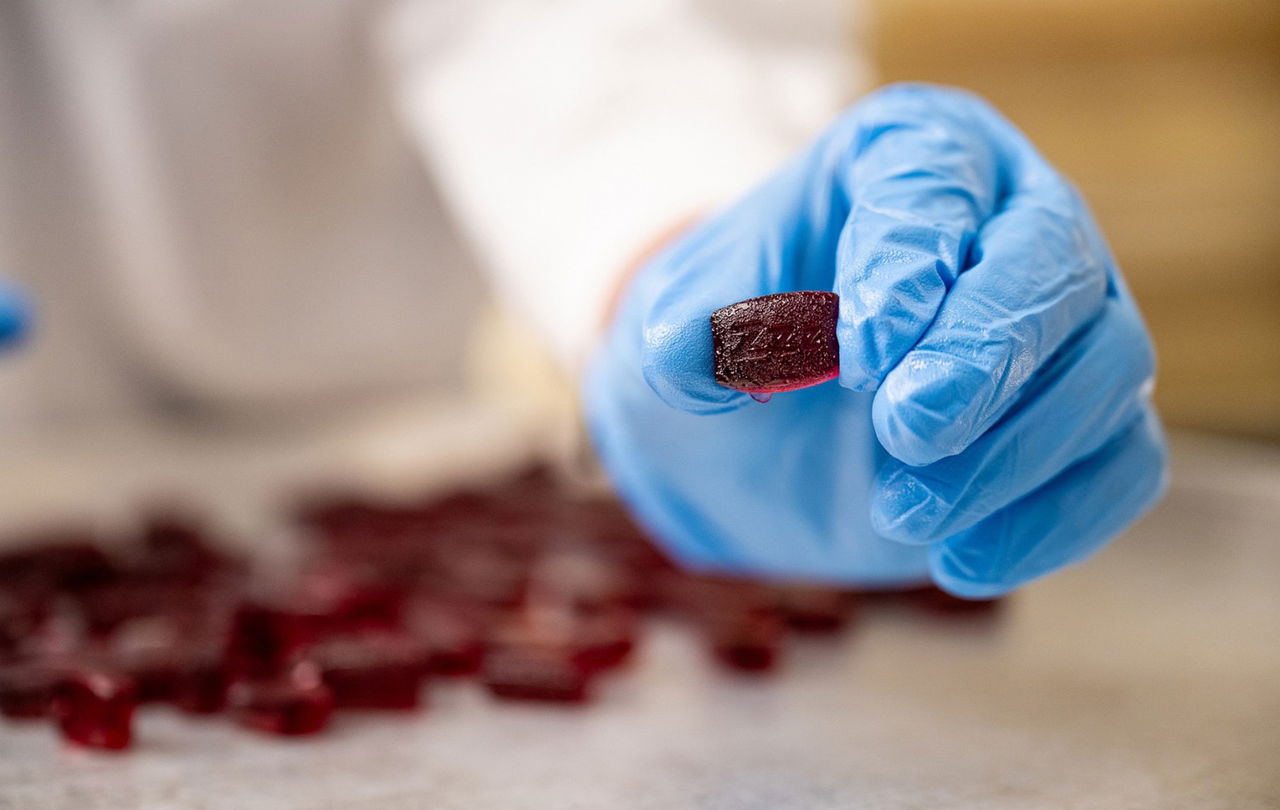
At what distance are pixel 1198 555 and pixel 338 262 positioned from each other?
4.93 feet

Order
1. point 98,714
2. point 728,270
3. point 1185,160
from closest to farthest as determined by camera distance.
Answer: point 728,270 → point 98,714 → point 1185,160

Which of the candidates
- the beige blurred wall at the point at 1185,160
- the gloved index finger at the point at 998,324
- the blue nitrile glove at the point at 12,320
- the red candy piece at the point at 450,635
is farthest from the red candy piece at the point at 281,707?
the beige blurred wall at the point at 1185,160

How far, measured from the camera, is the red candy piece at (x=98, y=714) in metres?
0.94

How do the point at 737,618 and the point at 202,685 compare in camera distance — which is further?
the point at 737,618

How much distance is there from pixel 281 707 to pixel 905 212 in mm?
657

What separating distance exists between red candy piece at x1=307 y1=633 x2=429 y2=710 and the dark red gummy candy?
490 millimetres

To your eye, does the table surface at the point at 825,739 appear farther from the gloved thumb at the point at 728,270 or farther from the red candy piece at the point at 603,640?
the gloved thumb at the point at 728,270

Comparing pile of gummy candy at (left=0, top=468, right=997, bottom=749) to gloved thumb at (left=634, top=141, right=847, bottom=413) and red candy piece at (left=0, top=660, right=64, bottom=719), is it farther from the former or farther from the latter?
gloved thumb at (left=634, top=141, right=847, bottom=413)

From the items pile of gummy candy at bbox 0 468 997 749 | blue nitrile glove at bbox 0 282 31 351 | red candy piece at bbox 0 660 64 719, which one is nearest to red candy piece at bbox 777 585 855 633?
pile of gummy candy at bbox 0 468 997 749

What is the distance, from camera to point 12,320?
117 centimetres

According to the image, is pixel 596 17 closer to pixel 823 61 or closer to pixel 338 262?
pixel 823 61

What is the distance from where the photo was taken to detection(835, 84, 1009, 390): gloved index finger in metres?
0.71

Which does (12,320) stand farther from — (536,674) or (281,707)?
(536,674)

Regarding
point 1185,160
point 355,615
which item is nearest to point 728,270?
point 355,615
